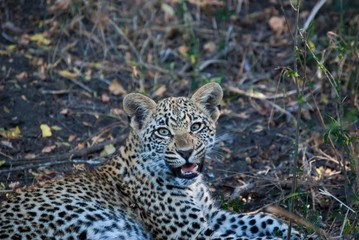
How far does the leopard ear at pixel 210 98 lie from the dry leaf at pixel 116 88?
379 centimetres

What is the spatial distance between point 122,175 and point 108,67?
4585 millimetres

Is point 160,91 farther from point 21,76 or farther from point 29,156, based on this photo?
point 29,156

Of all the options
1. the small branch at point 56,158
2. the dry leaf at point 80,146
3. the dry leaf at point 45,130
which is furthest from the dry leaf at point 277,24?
the dry leaf at point 45,130

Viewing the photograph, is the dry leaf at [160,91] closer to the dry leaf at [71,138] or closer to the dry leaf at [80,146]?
the dry leaf at [71,138]

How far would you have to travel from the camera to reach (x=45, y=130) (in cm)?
1123

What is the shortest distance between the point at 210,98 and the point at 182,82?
396 cm

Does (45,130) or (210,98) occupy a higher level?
(210,98)

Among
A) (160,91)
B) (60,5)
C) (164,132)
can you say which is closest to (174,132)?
(164,132)

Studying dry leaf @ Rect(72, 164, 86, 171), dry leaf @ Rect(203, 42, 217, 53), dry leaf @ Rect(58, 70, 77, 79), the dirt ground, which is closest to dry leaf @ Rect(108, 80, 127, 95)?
the dirt ground

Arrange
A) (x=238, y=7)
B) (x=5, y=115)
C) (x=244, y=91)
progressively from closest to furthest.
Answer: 1. (x=5, y=115)
2. (x=244, y=91)
3. (x=238, y=7)

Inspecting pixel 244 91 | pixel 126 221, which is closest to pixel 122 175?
pixel 126 221

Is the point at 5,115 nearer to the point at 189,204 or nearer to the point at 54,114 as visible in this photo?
the point at 54,114

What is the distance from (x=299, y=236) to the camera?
26.6ft

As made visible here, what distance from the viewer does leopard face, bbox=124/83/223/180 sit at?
8.27 metres
